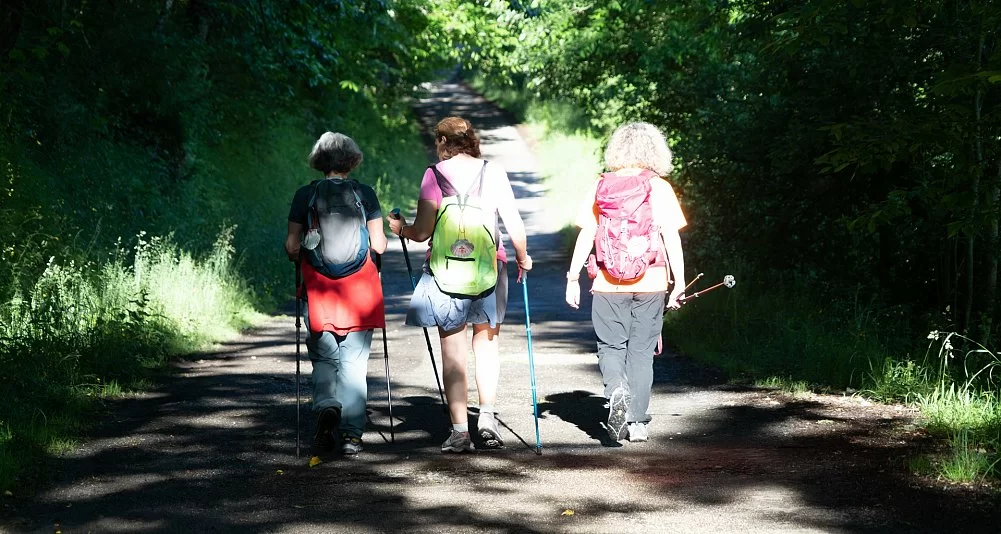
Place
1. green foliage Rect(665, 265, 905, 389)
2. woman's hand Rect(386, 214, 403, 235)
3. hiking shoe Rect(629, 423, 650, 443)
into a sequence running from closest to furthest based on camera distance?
woman's hand Rect(386, 214, 403, 235) → hiking shoe Rect(629, 423, 650, 443) → green foliage Rect(665, 265, 905, 389)

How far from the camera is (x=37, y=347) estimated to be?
29.0ft

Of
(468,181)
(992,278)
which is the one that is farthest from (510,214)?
(992,278)

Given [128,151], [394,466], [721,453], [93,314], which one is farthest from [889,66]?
[128,151]

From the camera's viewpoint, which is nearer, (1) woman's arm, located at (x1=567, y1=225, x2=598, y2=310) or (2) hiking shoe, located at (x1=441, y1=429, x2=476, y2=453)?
(2) hiking shoe, located at (x1=441, y1=429, x2=476, y2=453)

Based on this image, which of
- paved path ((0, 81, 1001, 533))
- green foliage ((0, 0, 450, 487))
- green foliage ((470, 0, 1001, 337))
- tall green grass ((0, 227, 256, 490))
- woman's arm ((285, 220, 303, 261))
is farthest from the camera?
green foliage ((0, 0, 450, 487))

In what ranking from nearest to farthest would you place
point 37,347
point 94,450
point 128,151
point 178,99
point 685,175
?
point 94,450, point 37,347, point 685,175, point 128,151, point 178,99

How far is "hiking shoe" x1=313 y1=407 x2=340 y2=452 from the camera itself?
7203 mm

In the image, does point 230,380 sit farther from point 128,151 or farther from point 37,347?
point 128,151

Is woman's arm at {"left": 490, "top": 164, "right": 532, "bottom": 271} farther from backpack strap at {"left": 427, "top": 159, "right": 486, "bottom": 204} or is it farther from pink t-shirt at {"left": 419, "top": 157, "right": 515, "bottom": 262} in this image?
backpack strap at {"left": 427, "top": 159, "right": 486, "bottom": 204}

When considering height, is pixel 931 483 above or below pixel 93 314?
below

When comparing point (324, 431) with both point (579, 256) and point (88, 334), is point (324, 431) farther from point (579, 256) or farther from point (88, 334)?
point (88, 334)

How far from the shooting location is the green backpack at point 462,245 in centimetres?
693

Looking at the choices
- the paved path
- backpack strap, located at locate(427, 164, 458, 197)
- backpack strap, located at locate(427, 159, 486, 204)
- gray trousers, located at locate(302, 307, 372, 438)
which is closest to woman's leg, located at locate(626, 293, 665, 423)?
the paved path

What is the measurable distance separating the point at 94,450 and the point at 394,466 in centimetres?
190
